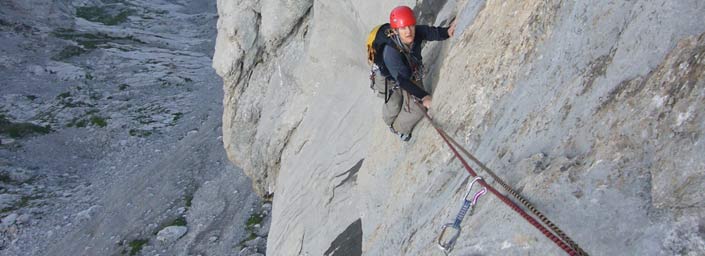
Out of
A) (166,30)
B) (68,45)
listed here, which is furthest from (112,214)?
(166,30)

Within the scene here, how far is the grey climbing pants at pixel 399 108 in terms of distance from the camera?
7574 millimetres

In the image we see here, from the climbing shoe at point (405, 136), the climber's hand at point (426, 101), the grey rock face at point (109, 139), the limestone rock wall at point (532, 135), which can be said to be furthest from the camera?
the grey rock face at point (109, 139)

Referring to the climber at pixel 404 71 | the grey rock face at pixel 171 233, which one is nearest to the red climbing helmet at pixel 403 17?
the climber at pixel 404 71

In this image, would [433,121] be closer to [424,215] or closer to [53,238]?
[424,215]

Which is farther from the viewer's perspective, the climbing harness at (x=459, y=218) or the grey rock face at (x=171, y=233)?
the grey rock face at (x=171, y=233)

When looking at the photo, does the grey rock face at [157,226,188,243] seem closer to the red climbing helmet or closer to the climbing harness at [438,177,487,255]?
the red climbing helmet

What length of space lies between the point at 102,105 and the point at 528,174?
39957mm

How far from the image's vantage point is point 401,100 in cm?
798

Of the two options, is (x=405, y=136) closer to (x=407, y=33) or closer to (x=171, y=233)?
(x=407, y=33)

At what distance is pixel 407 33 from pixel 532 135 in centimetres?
286

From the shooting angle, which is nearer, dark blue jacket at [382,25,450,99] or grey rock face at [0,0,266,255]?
dark blue jacket at [382,25,450,99]

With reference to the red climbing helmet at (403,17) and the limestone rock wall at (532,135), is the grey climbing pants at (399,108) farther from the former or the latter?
the red climbing helmet at (403,17)

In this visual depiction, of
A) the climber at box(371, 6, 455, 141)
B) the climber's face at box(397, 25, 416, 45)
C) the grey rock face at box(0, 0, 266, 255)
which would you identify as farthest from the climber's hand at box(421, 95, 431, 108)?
the grey rock face at box(0, 0, 266, 255)

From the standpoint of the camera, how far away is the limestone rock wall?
3277mm
